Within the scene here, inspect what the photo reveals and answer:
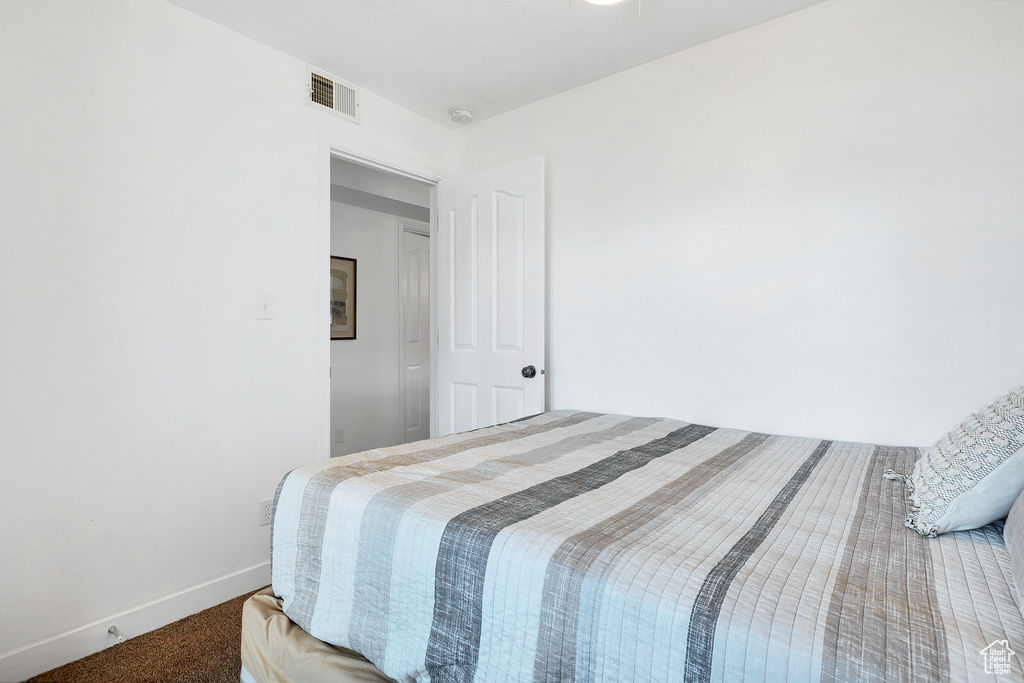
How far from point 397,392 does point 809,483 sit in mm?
3674

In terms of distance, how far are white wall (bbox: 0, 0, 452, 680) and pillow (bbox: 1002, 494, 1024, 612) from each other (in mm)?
2500

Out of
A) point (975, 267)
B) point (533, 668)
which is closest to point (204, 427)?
point (533, 668)

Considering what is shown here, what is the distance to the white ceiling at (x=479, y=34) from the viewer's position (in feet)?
6.78

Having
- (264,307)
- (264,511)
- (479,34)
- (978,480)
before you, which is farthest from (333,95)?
(978,480)

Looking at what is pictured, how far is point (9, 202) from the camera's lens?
5.47 ft

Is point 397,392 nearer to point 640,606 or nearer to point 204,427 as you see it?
point 204,427

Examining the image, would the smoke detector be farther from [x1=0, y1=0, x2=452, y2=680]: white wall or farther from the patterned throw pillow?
the patterned throw pillow

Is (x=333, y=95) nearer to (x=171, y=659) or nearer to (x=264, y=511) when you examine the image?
(x=264, y=511)

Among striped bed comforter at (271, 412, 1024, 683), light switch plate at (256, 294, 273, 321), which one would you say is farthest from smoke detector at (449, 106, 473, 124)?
striped bed comforter at (271, 412, 1024, 683)

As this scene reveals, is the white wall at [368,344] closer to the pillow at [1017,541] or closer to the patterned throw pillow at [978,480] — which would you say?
the patterned throw pillow at [978,480]

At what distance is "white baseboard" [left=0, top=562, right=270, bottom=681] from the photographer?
66.6 inches

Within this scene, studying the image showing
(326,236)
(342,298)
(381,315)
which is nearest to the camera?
(326,236)

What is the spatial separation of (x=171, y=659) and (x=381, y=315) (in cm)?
298

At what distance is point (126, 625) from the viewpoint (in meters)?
1.93
